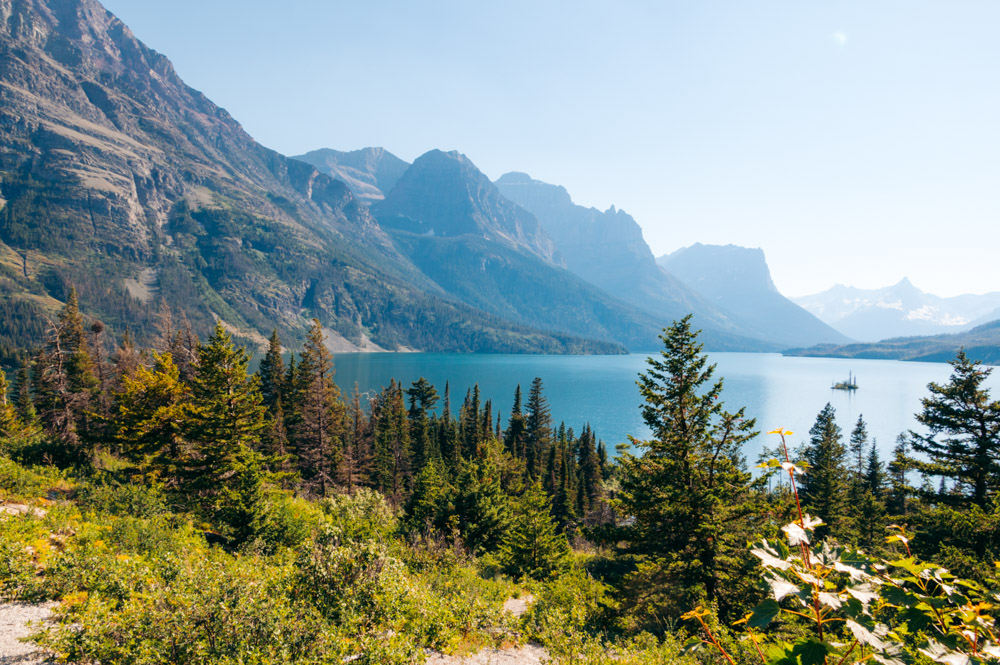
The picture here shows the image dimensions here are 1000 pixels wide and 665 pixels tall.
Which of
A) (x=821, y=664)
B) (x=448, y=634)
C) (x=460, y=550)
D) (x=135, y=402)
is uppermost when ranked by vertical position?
(x=821, y=664)

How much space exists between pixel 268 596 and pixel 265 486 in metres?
17.9

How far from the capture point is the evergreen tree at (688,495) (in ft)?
48.6

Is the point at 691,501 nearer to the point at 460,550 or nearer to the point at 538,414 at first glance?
the point at 460,550

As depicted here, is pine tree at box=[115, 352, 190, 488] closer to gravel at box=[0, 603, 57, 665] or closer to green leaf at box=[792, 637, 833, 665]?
gravel at box=[0, 603, 57, 665]

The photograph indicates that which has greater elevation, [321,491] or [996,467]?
[996,467]

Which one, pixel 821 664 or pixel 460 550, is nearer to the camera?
pixel 821 664

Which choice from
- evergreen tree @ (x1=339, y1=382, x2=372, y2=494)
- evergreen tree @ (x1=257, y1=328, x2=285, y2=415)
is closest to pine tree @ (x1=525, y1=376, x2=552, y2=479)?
evergreen tree @ (x1=339, y1=382, x2=372, y2=494)

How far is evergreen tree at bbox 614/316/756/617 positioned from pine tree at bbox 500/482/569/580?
577cm

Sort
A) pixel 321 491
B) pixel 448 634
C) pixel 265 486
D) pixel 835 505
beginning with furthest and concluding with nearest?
1. pixel 321 491
2. pixel 835 505
3. pixel 265 486
4. pixel 448 634

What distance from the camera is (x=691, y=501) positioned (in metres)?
15.0

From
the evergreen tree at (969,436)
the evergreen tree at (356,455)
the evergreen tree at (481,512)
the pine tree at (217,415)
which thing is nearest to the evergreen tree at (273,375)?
the evergreen tree at (356,455)

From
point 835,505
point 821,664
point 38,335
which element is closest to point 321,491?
point 821,664

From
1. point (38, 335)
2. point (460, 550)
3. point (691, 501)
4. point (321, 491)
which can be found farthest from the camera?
point (38, 335)

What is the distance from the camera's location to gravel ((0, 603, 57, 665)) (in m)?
6.69
